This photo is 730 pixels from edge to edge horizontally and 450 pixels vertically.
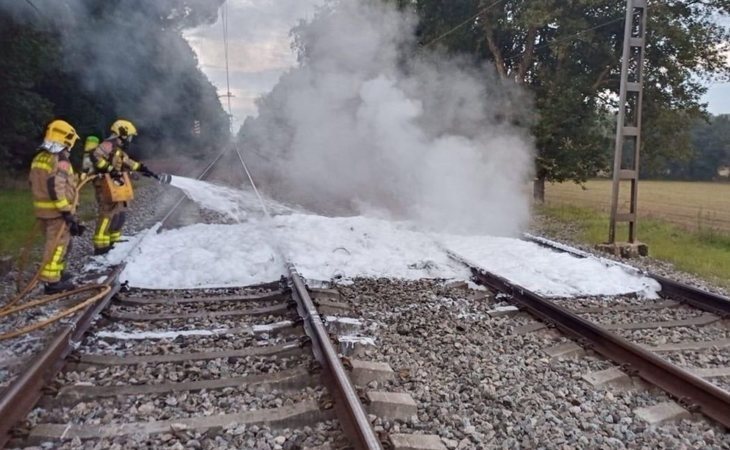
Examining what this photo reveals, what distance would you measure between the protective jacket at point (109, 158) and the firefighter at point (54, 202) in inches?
66.5

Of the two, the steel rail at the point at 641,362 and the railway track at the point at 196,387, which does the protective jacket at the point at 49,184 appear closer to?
the railway track at the point at 196,387

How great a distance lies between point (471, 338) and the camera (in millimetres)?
4988

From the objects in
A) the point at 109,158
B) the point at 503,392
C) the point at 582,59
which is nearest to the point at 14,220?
the point at 109,158

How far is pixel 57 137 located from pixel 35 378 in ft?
12.0

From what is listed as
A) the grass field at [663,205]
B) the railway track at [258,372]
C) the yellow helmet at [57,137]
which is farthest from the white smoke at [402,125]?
the yellow helmet at [57,137]

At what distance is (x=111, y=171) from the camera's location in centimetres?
854

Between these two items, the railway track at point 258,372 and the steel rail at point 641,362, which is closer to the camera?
the railway track at point 258,372

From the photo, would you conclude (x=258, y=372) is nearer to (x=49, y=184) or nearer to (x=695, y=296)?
(x=49, y=184)

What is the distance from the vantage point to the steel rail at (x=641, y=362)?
12.2ft

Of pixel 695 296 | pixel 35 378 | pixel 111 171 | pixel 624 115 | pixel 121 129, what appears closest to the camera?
pixel 35 378

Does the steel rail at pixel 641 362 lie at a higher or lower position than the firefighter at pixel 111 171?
lower

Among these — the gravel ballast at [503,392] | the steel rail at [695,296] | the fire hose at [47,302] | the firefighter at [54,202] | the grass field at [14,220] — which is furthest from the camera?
the grass field at [14,220]

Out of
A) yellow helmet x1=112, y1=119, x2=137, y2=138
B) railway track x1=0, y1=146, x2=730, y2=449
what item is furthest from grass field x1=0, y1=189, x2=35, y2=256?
railway track x1=0, y1=146, x2=730, y2=449

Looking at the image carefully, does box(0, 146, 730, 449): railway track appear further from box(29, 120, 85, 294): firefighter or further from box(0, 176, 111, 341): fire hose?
box(29, 120, 85, 294): firefighter
